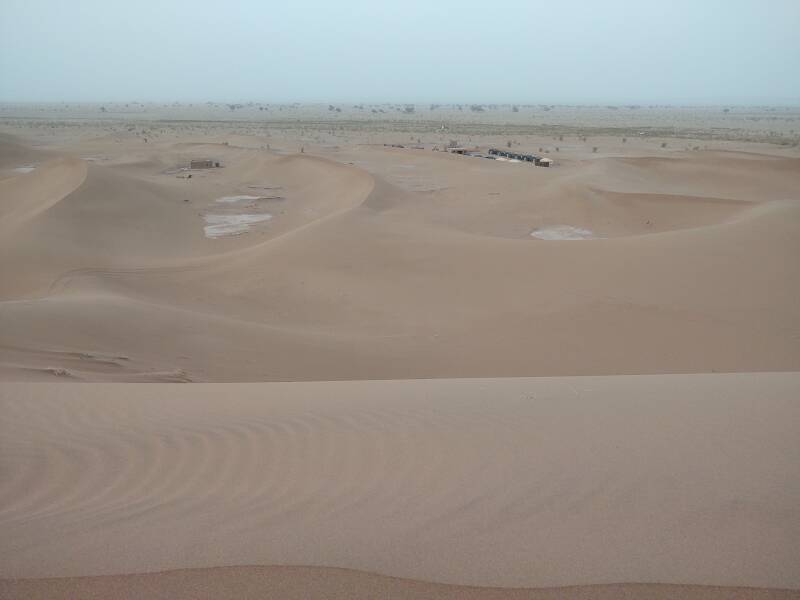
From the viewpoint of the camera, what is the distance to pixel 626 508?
3.08 m

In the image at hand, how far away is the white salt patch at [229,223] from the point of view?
18000 millimetres

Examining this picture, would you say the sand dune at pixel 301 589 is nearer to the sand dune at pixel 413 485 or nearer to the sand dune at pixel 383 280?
the sand dune at pixel 413 485

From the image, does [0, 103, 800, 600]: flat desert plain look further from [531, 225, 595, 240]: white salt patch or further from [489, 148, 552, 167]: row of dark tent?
[489, 148, 552, 167]: row of dark tent

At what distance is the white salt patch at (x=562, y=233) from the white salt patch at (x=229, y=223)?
906 centimetres

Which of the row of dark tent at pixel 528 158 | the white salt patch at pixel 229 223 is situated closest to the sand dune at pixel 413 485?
the white salt patch at pixel 229 223

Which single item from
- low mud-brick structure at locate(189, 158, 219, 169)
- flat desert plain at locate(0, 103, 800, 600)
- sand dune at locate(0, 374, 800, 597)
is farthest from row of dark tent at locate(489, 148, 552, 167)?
sand dune at locate(0, 374, 800, 597)

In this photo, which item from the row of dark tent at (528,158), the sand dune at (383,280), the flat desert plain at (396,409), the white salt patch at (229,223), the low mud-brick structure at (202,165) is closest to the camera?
the flat desert plain at (396,409)

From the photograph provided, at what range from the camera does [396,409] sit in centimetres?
470

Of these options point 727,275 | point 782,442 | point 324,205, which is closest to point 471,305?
point 727,275

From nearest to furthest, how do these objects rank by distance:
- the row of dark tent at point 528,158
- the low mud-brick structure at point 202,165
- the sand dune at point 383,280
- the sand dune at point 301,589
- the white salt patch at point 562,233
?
the sand dune at point 301,589
the sand dune at point 383,280
the white salt patch at point 562,233
the row of dark tent at point 528,158
the low mud-brick structure at point 202,165

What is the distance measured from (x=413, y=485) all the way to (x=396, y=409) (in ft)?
4.49

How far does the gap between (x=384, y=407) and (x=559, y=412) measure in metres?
1.42

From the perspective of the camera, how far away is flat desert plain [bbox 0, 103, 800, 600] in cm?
260

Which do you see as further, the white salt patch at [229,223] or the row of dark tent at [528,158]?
the row of dark tent at [528,158]
